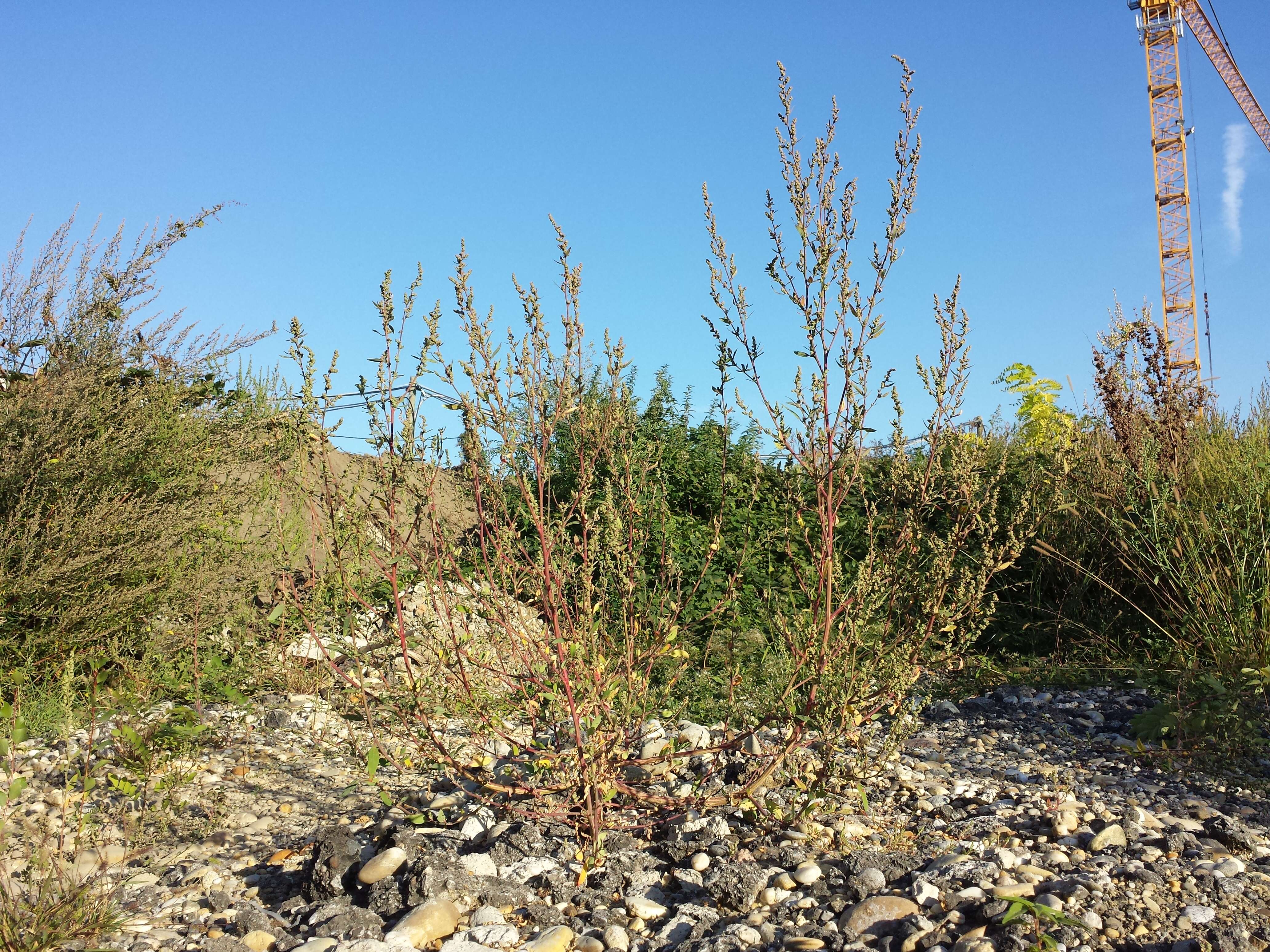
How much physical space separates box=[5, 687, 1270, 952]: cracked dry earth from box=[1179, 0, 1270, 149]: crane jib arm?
48319 mm

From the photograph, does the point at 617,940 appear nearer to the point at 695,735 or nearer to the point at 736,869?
the point at 736,869

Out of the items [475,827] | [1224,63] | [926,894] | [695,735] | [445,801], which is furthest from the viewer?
[1224,63]

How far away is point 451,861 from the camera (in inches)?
99.3

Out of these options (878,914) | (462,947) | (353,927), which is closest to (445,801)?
(353,927)

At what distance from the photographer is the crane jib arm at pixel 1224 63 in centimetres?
3988

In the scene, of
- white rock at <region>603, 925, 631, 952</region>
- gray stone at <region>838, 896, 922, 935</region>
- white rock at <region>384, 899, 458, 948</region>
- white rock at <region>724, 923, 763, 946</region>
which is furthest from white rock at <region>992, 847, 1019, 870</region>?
white rock at <region>384, 899, 458, 948</region>

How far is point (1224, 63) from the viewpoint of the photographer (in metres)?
43.1

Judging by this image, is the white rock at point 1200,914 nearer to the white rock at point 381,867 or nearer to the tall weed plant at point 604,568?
the tall weed plant at point 604,568


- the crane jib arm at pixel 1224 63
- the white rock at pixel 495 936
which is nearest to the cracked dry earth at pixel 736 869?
the white rock at pixel 495 936

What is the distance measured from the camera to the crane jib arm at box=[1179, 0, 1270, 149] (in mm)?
39875

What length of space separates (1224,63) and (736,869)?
54429mm

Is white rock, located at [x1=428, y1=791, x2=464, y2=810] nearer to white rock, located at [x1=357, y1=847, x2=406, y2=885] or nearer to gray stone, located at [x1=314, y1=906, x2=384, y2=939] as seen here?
white rock, located at [x1=357, y1=847, x2=406, y2=885]

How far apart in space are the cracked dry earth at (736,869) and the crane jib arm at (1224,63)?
159 ft

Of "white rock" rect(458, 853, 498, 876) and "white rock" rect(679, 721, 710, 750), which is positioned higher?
"white rock" rect(679, 721, 710, 750)
